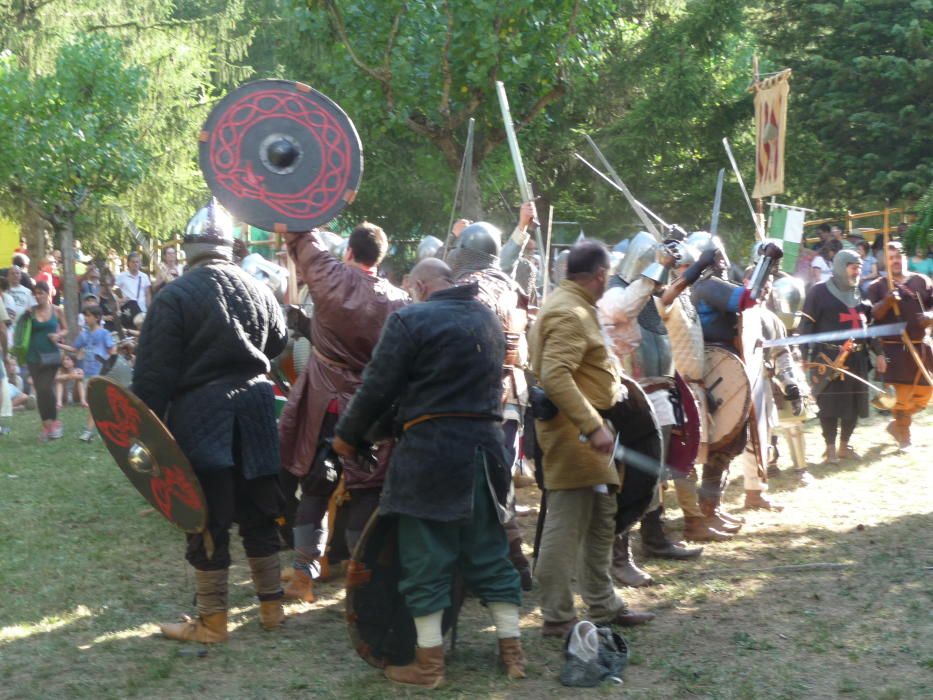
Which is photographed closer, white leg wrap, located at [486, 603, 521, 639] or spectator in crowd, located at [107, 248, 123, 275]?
white leg wrap, located at [486, 603, 521, 639]

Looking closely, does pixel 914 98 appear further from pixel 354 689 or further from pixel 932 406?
pixel 354 689

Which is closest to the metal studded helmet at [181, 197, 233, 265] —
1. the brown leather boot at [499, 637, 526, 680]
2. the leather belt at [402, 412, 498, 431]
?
the leather belt at [402, 412, 498, 431]

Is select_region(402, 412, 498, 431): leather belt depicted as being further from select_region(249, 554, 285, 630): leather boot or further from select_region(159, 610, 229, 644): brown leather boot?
select_region(159, 610, 229, 644): brown leather boot

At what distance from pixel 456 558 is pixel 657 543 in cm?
245

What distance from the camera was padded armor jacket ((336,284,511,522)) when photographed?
15.6 feet

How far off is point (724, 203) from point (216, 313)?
1874 centimetres

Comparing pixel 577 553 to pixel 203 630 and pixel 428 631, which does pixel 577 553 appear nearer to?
pixel 428 631

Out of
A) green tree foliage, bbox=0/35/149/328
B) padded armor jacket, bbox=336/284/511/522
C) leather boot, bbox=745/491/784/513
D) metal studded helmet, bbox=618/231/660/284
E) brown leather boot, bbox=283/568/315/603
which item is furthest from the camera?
green tree foliage, bbox=0/35/149/328

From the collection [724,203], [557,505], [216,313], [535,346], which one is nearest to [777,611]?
[557,505]

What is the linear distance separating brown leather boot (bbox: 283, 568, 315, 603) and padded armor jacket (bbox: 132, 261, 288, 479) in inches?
37.2

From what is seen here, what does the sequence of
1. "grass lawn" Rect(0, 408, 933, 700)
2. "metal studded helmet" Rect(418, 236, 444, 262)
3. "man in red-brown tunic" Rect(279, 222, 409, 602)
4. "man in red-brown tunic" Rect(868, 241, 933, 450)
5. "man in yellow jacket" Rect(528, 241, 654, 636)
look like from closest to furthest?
"grass lawn" Rect(0, 408, 933, 700) < "man in yellow jacket" Rect(528, 241, 654, 636) < "man in red-brown tunic" Rect(279, 222, 409, 602) < "metal studded helmet" Rect(418, 236, 444, 262) < "man in red-brown tunic" Rect(868, 241, 933, 450)

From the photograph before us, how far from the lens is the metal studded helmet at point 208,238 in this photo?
545cm

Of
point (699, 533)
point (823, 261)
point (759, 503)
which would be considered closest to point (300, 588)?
point (699, 533)

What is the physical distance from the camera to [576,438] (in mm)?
5219
